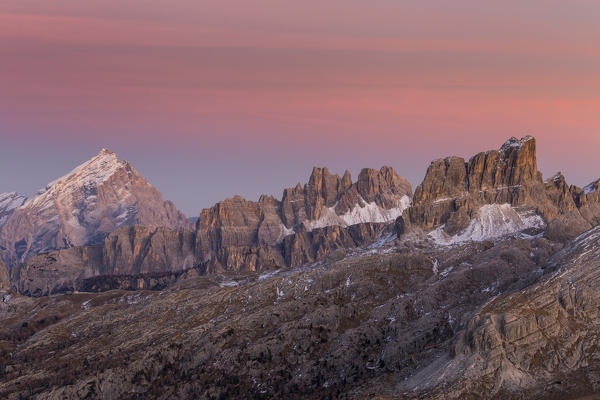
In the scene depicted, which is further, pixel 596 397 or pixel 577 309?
pixel 577 309

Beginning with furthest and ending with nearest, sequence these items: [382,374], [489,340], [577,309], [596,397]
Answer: [382,374] → [577,309] → [489,340] → [596,397]

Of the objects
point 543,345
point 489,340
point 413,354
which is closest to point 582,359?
point 543,345

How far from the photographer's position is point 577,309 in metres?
171

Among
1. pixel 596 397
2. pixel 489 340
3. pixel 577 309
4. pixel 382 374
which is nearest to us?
pixel 596 397

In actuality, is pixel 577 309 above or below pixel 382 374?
above

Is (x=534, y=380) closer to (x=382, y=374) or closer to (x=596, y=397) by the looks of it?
(x=596, y=397)

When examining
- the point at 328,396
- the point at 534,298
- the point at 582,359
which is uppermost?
the point at 534,298

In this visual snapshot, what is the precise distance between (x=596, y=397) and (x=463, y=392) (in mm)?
29784

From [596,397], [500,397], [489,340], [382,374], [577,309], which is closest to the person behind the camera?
[596,397]

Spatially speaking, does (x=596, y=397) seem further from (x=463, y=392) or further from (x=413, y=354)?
(x=413, y=354)

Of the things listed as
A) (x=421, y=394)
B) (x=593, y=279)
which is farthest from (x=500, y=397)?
(x=593, y=279)

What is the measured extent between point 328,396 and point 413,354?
30.6 meters

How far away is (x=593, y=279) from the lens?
178 m

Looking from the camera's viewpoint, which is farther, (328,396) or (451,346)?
(328,396)
